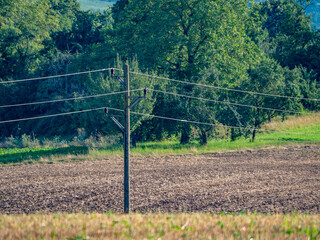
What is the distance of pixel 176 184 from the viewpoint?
2183 centimetres

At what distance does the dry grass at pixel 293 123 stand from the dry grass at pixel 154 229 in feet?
107

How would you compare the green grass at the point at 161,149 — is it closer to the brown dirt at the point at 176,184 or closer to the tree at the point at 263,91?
the brown dirt at the point at 176,184

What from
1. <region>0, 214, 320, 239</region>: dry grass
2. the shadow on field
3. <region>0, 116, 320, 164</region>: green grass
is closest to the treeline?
<region>0, 116, 320, 164</region>: green grass

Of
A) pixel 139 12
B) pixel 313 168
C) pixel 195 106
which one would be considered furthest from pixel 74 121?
pixel 313 168

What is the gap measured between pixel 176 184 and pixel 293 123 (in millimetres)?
26153

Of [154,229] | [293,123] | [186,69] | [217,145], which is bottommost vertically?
[154,229]

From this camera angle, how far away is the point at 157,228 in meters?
9.67

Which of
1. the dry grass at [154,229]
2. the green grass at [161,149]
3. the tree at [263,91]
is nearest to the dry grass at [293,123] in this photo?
the green grass at [161,149]

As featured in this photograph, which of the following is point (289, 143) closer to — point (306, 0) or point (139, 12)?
point (139, 12)

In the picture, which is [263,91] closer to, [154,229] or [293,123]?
[293,123]

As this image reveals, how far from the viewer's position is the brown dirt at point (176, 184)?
17.6 meters

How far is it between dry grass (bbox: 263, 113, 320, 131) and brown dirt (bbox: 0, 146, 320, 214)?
36.1 feet

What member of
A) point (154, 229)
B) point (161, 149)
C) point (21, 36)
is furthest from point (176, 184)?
point (21, 36)

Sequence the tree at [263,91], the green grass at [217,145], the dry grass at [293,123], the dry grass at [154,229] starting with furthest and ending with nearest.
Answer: the dry grass at [293,123]
the tree at [263,91]
the green grass at [217,145]
the dry grass at [154,229]
